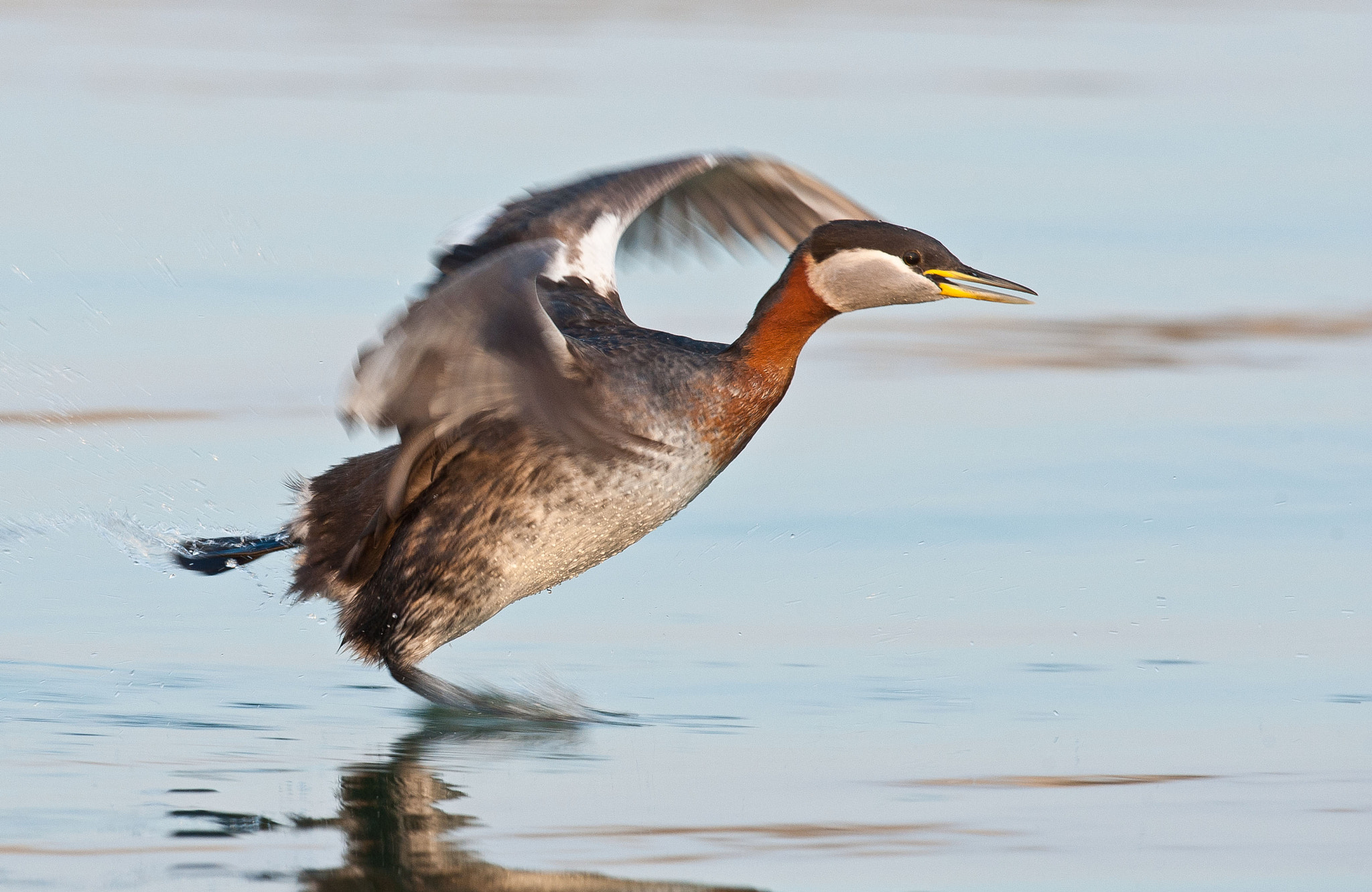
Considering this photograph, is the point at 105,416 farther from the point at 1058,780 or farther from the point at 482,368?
the point at 1058,780

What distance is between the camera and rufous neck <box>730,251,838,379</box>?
6.36m

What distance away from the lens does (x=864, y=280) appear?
6441 millimetres

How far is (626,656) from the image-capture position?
641 centimetres

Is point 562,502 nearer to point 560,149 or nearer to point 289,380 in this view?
point 289,380

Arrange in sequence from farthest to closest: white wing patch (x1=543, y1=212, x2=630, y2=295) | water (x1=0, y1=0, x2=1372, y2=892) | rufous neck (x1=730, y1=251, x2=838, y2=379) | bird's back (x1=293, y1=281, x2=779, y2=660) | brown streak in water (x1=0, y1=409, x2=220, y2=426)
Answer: brown streak in water (x1=0, y1=409, x2=220, y2=426) < white wing patch (x1=543, y1=212, x2=630, y2=295) < rufous neck (x1=730, y1=251, x2=838, y2=379) < bird's back (x1=293, y1=281, x2=779, y2=660) < water (x1=0, y1=0, x2=1372, y2=892)

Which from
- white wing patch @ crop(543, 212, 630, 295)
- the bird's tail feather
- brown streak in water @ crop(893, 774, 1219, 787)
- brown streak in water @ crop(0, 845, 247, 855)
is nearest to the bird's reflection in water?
brown streak in water @ crop(0, 845, 247, 855)

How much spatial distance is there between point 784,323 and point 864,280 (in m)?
0.26

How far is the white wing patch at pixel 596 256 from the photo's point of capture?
7074 mm

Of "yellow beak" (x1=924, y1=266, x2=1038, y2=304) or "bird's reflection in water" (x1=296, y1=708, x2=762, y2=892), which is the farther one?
"yellow beak" (x1=924, y1=266, x2=1038, y2=304)

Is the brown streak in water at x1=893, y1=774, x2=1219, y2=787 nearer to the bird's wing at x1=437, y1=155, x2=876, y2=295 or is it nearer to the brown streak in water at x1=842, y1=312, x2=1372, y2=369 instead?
the bird's wing at x1=437, y1=155, x2=876, y2=295

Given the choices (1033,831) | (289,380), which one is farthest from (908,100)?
(1033,831)

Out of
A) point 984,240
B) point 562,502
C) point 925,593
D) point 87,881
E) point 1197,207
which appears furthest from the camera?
point 1197,207

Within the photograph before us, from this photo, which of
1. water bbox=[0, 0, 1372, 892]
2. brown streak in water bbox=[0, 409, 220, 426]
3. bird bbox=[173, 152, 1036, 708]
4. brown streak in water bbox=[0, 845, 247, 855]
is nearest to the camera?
brown streak in water bbox=[0, 845, 247, 855]

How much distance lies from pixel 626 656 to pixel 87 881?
2.15 m
